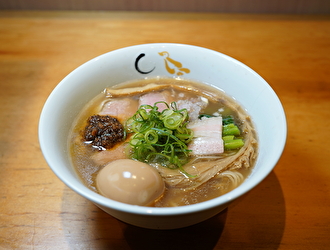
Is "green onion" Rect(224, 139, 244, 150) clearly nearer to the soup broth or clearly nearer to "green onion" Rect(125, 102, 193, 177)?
the soup broth

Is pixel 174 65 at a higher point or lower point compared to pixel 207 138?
higher

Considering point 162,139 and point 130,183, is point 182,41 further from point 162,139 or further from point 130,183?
point 130,183

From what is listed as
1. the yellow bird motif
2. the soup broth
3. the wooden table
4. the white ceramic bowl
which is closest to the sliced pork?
the soup broth

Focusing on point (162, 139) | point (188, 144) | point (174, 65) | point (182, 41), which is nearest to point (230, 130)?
point (188, 144)

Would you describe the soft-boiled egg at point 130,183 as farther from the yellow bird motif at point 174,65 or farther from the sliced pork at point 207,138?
the yellow bird motif at point 174,65

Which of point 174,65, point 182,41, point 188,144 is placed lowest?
point 188,144
